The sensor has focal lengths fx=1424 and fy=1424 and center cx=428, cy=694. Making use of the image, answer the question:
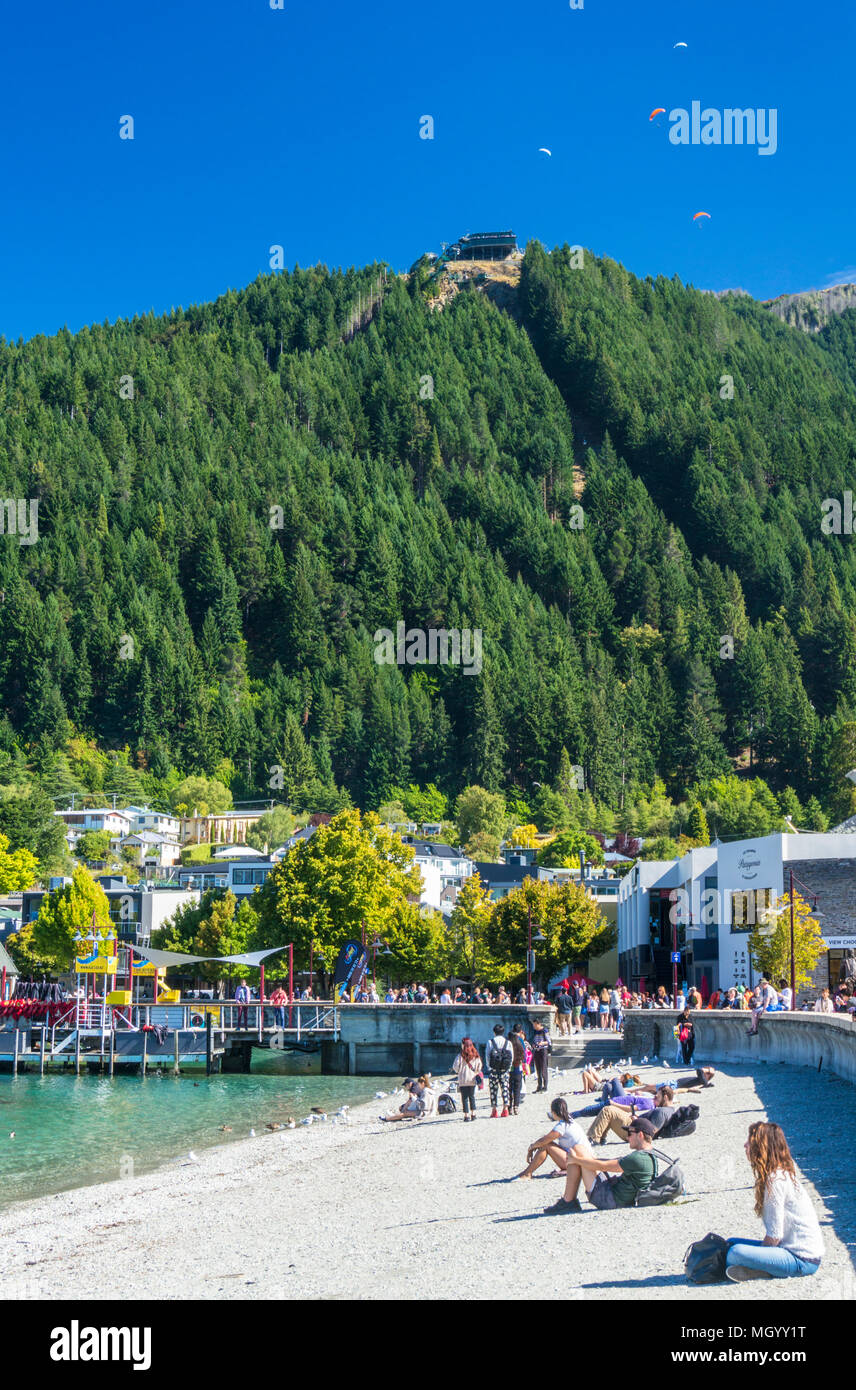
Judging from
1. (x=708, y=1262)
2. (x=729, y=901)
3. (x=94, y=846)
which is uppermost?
(x=94, y=846)

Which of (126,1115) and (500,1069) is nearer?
(500,1069)

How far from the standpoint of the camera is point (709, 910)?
6819cm

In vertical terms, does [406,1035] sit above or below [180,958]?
below

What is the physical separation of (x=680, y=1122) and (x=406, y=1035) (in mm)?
37064

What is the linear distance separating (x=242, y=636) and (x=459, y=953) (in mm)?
123314

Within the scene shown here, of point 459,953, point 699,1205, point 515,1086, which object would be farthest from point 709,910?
point 699,1205

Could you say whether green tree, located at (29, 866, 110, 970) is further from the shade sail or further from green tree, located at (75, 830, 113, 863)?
green tree, located at (75, 830, 113, 863)

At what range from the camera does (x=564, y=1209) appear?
55.3 feet

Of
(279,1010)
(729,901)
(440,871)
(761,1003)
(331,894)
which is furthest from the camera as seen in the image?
(440,871)

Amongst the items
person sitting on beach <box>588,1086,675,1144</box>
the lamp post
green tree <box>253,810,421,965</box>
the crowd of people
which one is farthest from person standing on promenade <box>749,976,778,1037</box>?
green tree <box>253,810,421,965</box>

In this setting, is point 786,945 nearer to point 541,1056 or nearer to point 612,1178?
point 541,1056

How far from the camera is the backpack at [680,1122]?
75.2ft

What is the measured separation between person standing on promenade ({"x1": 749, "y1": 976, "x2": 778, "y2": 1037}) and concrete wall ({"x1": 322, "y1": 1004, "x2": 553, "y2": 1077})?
58.3 feet

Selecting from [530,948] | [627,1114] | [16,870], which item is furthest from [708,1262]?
[16,870]
